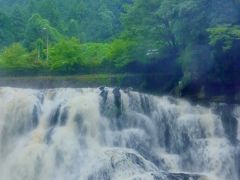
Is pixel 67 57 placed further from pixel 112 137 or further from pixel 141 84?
pixel 112 137

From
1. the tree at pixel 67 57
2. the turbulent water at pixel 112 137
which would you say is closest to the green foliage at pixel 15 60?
the tree at pixel 67 57

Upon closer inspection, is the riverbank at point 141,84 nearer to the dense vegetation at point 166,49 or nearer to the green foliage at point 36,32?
the dense vegetation at point 166,49

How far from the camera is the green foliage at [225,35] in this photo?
2177 centimetres

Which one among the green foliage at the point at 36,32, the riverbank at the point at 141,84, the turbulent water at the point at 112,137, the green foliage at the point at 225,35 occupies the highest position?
the green foliage at the point at 36,32

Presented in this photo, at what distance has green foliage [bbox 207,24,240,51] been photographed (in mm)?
21766

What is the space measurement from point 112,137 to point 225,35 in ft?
22.6

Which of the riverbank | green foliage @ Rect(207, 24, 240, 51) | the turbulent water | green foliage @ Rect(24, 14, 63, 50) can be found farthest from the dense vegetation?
green foliage @ Rect(24, 14, 63, 50)

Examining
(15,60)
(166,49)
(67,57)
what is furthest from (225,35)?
(15,60)

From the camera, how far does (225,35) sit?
21875 millimetres

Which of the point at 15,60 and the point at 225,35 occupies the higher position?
the point at 15,60

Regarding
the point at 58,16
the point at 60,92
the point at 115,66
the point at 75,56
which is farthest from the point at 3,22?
the point at 60,92

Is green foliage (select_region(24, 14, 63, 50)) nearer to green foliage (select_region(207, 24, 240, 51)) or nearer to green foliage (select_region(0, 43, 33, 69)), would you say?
green foliage (select_region(0, 43, 33, 69))

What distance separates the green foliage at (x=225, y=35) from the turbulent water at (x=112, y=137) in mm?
2904

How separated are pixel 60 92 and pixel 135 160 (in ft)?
19.4
